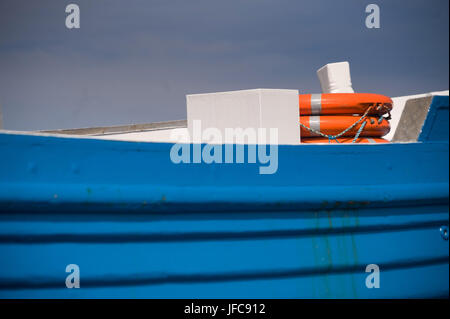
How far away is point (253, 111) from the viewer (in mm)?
2854

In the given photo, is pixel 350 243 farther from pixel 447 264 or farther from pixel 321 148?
pixel 447 264

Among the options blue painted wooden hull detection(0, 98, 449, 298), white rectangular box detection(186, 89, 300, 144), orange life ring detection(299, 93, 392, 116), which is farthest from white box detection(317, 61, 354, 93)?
blue painted wooden hull detection(0, 98, 449, 298)

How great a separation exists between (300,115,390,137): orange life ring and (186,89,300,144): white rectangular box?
0.68 metres

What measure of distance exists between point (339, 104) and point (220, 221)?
1903mm

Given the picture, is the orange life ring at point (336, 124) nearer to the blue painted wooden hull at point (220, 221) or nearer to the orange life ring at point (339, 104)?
the orange life ring at point (339, 104)

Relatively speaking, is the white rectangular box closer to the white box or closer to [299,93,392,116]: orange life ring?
[299,93,392,116]: orange life ring

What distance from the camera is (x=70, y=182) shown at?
79.0 inches

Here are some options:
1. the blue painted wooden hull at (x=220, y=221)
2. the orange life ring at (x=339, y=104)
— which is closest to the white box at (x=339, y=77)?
the orange life ring at (x=339, y=104)

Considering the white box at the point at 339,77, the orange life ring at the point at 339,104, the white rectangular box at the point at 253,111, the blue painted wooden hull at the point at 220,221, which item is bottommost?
the blue painted wooden hull at the point at 220,221

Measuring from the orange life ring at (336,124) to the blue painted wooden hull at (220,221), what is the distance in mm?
1084

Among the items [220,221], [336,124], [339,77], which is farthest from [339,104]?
[220,221]

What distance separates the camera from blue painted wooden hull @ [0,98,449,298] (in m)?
2.00

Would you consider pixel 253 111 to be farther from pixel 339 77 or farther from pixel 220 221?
pixel 339 77

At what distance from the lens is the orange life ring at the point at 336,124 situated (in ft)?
11.6
